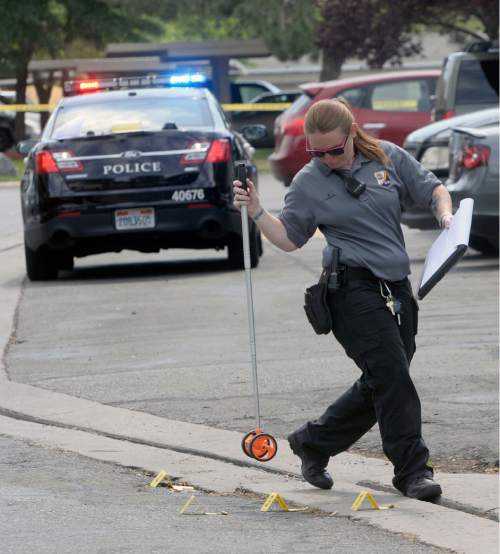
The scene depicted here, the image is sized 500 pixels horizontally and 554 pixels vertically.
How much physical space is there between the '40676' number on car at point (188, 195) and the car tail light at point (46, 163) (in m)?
1.01

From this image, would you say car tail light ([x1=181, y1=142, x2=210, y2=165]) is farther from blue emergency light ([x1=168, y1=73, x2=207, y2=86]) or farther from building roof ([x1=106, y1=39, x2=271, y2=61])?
building roof ([x1=106, y1=39, x2=271, y2=61])

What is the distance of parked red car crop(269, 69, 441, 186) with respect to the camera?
2230 cm

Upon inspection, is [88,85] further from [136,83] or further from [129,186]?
[129,186]

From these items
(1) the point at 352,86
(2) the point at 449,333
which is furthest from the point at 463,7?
(2) the point at 449,333

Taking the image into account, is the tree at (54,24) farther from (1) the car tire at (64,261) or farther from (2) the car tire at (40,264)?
(2) the car tire at (40,264)

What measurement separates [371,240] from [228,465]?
1.34 meters

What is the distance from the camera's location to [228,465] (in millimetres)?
7145

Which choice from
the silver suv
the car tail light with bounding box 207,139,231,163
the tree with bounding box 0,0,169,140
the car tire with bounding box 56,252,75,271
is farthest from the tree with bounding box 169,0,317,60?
the car tail light with bounding box 207,139,231,163

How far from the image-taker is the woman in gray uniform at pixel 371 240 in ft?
20.9

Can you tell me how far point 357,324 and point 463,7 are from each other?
29.2 meters

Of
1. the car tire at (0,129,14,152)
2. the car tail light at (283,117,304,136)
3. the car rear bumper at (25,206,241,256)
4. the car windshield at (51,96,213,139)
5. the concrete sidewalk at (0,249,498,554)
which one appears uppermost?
the concrete sidewalk at (0,249,498,554)

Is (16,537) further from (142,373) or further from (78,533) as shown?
(142,373)

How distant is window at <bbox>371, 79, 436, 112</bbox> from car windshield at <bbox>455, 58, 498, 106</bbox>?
10.7 feet

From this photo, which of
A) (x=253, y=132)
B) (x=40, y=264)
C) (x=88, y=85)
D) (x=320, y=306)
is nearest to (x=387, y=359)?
(x=320, y=306)
